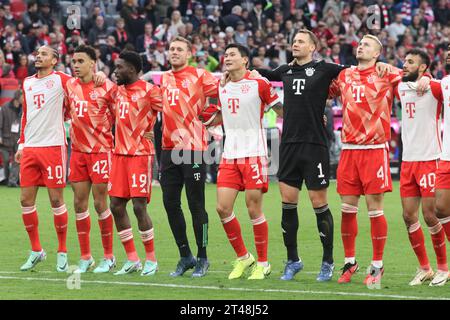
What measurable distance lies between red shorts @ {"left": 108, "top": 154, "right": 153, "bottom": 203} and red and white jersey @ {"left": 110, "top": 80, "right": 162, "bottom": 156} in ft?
0.29

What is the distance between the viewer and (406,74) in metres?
12.1

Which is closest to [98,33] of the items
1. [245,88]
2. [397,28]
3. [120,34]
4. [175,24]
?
[120,34]

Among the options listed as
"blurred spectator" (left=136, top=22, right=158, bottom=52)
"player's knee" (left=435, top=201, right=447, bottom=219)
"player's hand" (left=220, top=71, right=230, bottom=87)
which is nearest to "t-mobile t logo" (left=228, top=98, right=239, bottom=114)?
"player's hand" (left=220, top=71, right=230, bottom=87)

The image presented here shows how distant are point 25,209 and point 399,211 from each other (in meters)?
8.39

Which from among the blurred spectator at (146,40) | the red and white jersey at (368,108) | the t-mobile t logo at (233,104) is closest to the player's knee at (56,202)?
the t-mobile t logo at (233,104)

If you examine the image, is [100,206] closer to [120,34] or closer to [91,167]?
[91,167]

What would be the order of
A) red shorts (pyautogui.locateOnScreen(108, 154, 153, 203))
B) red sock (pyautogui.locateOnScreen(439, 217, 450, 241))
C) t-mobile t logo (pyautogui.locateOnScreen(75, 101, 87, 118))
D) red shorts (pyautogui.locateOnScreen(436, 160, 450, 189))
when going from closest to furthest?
1. red shorts (pyautogui.locateOnScreen(436, 160, 450, 189))
2. red sock (pyautogui.locateOnScreen(439, 217, 450, 241))
3. red shorts (pyautogui.locateOnScreen(108, 154, 153, 203))
4. t-mobile t logo (pyautogui.locateOnScreen(75, 101, 87, 118))

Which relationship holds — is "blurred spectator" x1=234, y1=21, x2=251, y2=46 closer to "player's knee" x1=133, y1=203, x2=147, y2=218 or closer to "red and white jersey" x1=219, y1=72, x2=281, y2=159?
"red and white jersey" x1=219, y1=72, x2=281, y2=159

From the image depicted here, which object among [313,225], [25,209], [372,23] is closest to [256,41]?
[372,23]

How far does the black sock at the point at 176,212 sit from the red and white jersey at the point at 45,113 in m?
1.51

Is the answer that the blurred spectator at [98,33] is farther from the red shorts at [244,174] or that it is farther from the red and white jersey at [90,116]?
the red shorts at [244,174]

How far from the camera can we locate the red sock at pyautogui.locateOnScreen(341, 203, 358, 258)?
12.0 metres

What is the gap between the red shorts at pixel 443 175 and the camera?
A: 1149cm

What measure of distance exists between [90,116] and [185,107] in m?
1.18
